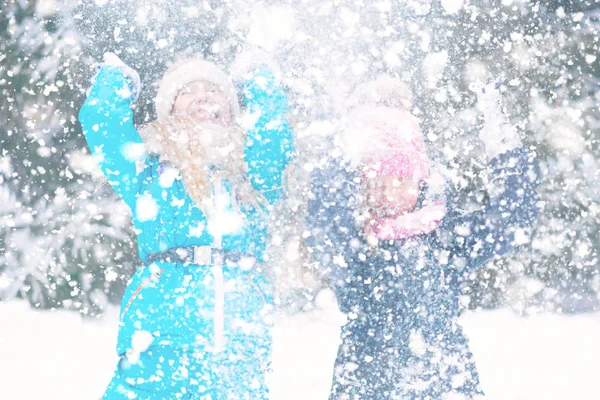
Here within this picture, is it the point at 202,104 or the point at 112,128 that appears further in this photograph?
the point at 202,104

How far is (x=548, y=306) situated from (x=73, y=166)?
406cm

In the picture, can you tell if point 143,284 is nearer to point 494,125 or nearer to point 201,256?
point 201,256

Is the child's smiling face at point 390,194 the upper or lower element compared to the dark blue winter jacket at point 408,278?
upper

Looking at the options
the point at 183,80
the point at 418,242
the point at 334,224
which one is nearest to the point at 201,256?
the point at 334,224

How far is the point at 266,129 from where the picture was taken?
2.77 metres

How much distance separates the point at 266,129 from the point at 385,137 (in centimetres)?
54

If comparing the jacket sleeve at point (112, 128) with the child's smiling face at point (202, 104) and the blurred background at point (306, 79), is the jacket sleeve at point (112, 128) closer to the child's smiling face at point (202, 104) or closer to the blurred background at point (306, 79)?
the child's smiling face at point (202, 104)

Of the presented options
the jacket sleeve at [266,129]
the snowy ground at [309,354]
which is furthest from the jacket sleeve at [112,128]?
the snowy ground at [309,354]

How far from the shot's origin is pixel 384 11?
4.75 metres

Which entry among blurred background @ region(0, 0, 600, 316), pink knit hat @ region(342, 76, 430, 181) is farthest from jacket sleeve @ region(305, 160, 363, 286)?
blurred background @ region(0, 0, 600, 316)

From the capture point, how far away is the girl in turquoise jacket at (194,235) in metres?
2.74

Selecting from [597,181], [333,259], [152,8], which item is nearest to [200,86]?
[333,259]

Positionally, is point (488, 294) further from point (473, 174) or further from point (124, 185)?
point (124, 185)

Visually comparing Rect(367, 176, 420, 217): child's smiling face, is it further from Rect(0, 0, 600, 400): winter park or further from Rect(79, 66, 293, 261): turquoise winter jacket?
Rect(79, 66, 293, 261): turquoise winter jacket
